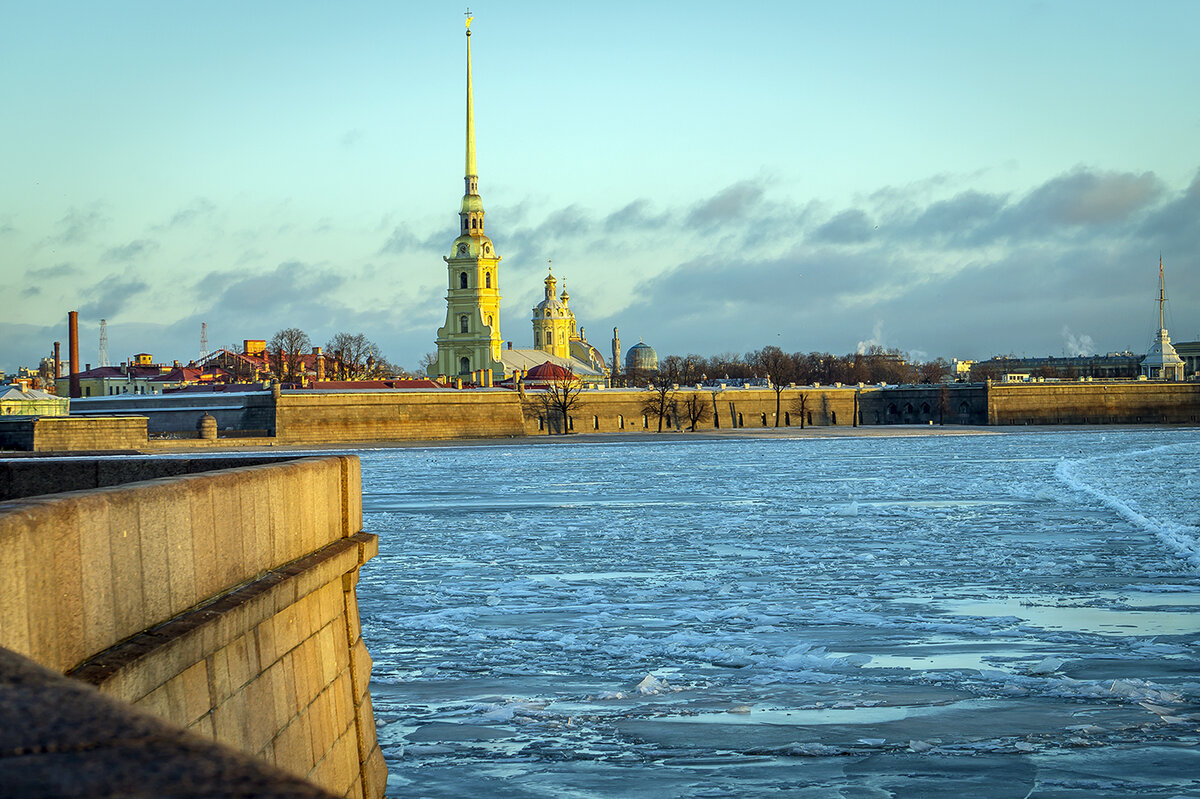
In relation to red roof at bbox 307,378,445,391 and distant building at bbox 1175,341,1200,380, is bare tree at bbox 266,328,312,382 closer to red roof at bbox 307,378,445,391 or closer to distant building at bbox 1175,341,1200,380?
red roof at bbox 307,378,445,391

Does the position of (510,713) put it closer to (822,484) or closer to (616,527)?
Result: (616,527)

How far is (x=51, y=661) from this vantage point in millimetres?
3605

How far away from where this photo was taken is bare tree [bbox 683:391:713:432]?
98125 mm

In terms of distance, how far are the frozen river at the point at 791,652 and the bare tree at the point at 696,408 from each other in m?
73.2

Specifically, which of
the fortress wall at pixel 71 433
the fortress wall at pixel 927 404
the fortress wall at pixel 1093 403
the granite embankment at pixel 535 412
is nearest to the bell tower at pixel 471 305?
the granite embankment at pixel 535 412

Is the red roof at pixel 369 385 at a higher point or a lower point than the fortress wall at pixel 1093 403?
higher

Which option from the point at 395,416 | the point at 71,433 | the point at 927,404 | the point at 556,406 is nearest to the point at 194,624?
the point at 71,433

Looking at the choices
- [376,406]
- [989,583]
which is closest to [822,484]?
[989,583]

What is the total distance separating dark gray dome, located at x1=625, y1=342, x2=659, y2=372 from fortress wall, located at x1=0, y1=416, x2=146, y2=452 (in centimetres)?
11864

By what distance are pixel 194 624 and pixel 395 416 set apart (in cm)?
7905

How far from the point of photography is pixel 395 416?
82.7 meters

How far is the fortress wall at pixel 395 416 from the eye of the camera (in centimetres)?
7744

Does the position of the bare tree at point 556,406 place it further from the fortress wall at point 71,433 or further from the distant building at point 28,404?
the fortress wall at point 71,433

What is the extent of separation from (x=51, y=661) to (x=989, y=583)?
496 inches
